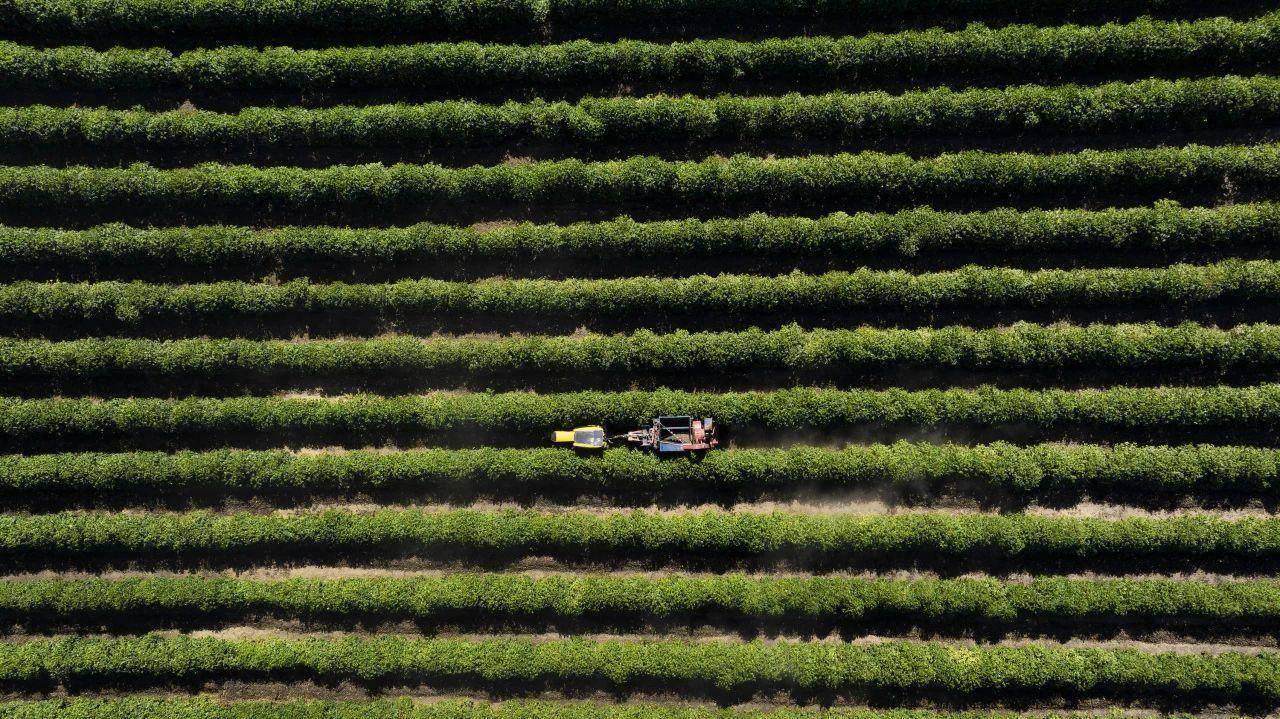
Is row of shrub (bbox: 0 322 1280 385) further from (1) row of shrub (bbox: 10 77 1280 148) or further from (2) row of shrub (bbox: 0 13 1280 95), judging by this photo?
(2) row of shrub (bbox: 0 13 1280 95)

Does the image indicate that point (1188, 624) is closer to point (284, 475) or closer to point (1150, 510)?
point (1150, 510)

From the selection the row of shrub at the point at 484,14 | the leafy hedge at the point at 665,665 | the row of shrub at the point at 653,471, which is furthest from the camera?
the row of shrub at the point at 484,14

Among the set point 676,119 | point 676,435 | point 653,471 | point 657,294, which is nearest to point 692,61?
point 676,119

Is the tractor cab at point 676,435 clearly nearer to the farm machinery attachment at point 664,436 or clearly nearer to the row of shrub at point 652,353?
the farm machinery attachment at point 664,436

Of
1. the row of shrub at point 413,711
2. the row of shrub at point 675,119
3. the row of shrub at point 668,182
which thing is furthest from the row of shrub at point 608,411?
the row of shrub at point 675,119

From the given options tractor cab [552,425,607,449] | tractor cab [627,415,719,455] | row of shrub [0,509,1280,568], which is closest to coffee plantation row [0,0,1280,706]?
row of shrub [0,509,1280,568]

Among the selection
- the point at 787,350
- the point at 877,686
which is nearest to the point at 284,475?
the point at 787,350
